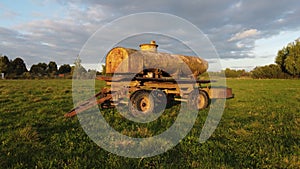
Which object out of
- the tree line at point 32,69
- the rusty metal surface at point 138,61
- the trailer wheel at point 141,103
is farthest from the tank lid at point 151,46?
the tree line at point 32,69

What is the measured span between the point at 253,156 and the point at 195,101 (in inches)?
233

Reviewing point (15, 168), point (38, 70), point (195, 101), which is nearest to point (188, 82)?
point (195, 101)

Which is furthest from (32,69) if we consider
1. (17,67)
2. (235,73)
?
(235,73)

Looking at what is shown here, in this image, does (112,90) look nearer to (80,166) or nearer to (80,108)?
(80,108)

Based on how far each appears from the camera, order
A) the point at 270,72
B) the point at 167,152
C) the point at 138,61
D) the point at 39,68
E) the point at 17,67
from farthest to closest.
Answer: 1. the point at 39,68
2. the point at 17,67
3. the point at 270,72
4. the point at 138,61
5. the point at 167,152

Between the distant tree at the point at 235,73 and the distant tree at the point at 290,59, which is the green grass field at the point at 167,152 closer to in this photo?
the distant tree at the point at 290,59

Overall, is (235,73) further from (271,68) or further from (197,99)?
(197,99)

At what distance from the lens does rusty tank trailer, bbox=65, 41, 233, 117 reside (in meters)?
8.60

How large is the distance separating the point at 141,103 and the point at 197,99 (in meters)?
3.04

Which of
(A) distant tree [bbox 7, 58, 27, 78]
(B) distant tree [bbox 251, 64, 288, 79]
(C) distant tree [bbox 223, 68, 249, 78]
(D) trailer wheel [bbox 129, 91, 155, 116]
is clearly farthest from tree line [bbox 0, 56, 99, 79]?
(C) distant tree [bbox 223, 68, 249, 78]

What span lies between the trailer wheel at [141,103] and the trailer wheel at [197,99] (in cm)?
237

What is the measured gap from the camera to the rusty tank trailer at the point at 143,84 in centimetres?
860

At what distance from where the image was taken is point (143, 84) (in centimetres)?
916

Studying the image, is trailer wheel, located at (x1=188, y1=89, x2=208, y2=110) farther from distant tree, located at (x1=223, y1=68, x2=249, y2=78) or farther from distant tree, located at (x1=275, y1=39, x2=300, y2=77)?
distant tree, located at (x1=223, y1=68, x2=249, y2=78)
